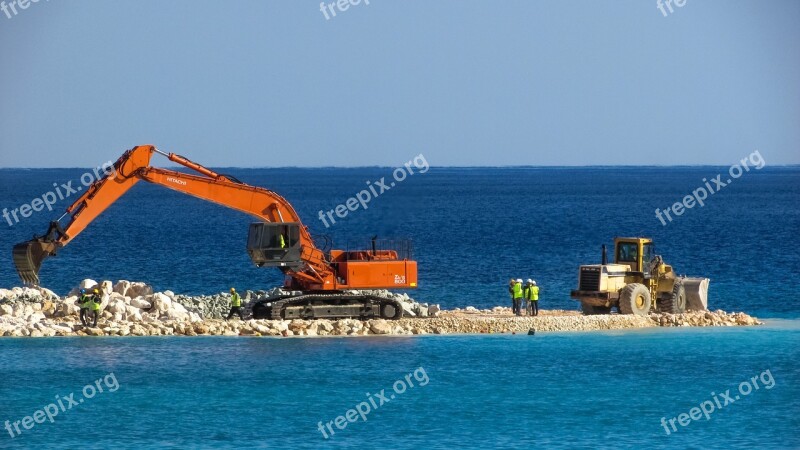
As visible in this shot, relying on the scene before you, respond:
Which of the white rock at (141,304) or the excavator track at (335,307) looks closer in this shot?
the excavator track at (335,307)

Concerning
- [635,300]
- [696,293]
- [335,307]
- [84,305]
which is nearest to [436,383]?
[335,307]

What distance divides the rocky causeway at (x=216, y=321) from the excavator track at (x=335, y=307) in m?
0.46

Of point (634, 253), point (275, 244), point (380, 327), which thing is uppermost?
point (275, 244)

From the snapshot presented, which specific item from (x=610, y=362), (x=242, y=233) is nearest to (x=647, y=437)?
Answer: (x=610, y=362)

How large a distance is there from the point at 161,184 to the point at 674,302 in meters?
15.5

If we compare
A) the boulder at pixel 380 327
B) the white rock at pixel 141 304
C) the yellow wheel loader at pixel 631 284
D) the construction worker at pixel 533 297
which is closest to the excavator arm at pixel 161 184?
the boulder at pixel 380 327

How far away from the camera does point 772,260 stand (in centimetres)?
6712

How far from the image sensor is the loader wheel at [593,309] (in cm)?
4062

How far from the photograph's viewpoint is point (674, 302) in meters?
40.5

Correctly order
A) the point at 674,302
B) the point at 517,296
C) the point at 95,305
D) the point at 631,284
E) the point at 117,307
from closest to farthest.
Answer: the point at 95,305 < the point at 117,307 < the point at 631,284 < the point at 517,296 < the point at 674,302

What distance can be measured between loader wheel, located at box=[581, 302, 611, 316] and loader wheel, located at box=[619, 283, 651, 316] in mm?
920

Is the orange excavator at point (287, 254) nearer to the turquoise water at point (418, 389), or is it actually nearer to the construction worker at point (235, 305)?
the construction worker at point (235, 305)

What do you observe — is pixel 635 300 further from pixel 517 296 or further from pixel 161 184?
pixel 161 184

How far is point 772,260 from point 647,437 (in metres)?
43.2
